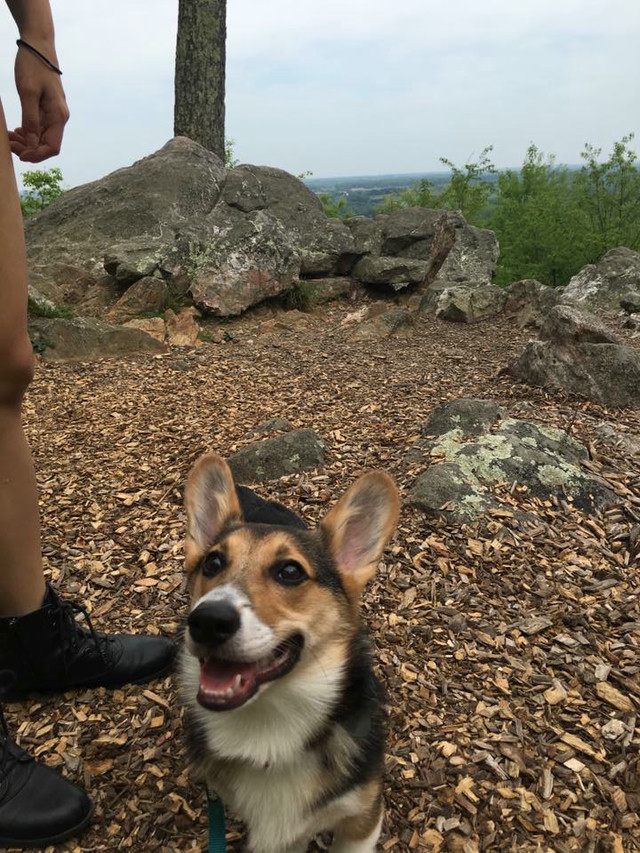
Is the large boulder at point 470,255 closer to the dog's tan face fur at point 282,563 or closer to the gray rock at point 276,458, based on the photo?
the gray rock at point 276,458

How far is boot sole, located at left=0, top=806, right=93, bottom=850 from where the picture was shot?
1.94 m

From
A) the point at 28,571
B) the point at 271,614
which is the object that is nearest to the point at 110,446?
the point at 28,571

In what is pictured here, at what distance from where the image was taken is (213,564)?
200cm

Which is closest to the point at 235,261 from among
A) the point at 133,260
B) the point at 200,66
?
the point at 133,260

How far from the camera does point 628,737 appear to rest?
7.64ft

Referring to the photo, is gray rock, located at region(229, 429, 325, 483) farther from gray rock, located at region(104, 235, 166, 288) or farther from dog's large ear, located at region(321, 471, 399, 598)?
gray rock, located at region(104, 235, 166, 288)

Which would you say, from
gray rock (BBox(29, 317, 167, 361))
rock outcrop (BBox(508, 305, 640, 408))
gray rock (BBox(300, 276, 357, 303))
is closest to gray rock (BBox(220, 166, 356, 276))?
gray rock (BBox(300, 276, 357, 303))

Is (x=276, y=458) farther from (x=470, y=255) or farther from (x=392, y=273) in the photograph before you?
(x=470, y=255)

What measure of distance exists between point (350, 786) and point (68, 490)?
117 inches

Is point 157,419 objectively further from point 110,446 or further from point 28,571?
point 28,571

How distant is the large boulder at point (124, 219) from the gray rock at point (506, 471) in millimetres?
5743

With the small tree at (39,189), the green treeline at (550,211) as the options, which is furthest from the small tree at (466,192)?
the small tree at (39,189)

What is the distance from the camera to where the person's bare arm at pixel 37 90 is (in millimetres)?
2066

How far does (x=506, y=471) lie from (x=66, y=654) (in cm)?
269
